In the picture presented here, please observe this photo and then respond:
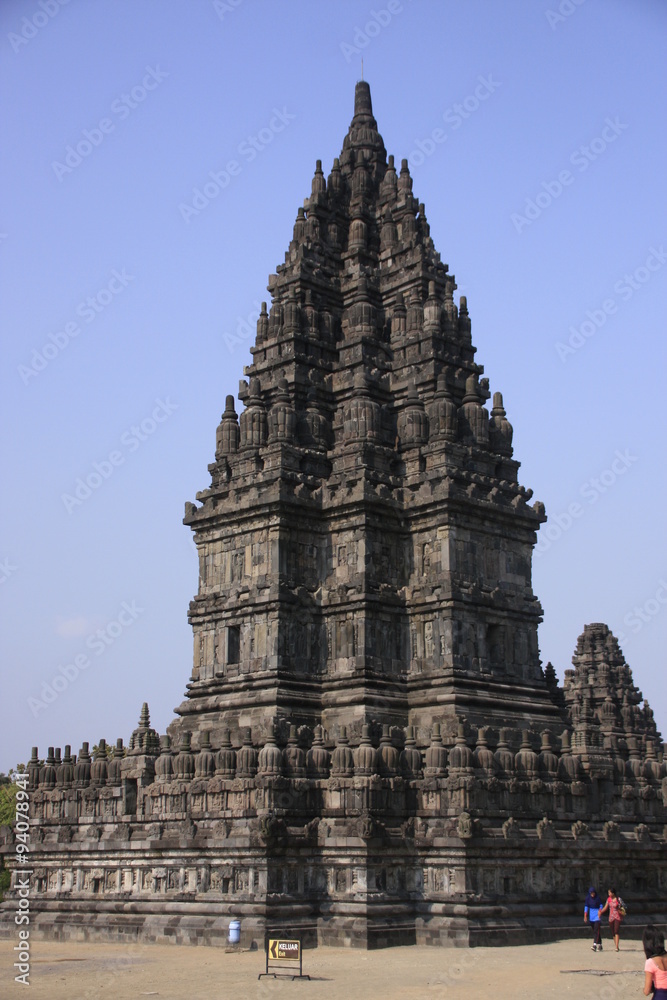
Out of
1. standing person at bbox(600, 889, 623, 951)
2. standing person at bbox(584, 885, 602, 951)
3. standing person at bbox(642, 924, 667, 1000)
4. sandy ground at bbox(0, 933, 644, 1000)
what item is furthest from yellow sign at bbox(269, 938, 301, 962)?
standing person at bbox(642, 924, 667, 1000)

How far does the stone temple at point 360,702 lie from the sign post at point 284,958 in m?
4.81

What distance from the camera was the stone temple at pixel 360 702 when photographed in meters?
35.6

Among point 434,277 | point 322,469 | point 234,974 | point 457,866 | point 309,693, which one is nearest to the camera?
point 234,974

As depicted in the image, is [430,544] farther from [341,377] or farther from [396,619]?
[341,377]

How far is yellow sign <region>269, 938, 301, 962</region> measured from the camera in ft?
90.4

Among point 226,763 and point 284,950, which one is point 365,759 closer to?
point 226,763

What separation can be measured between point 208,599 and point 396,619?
22.6 ft

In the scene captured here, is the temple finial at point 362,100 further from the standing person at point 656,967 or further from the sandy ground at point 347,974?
the standing person at point 656,967

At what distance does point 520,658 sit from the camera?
4359 cm

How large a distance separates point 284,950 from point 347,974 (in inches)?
96.5

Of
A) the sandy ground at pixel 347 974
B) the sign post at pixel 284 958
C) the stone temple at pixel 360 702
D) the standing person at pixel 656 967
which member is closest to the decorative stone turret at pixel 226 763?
the stone temple at pixel 360 702

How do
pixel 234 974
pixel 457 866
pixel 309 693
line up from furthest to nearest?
pixel 309 693 < pixel 457 866 < pixel 234 974

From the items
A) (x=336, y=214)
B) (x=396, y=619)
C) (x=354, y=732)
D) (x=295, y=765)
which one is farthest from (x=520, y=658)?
(x=336, y=214)

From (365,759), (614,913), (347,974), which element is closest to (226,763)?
(365,759)
